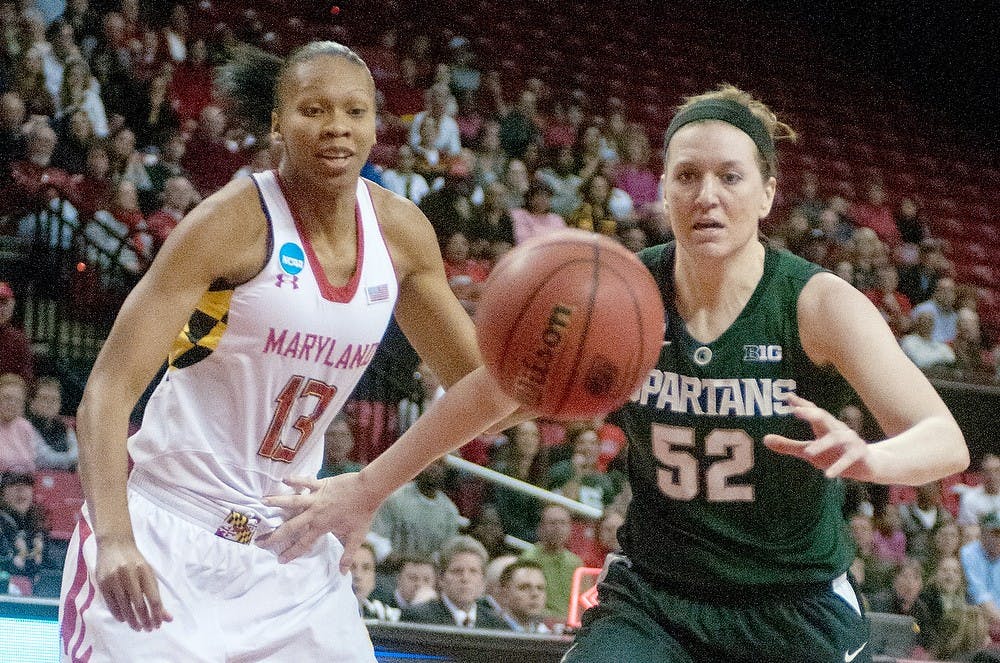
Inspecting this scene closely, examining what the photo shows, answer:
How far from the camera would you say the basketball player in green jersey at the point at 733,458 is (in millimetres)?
2438

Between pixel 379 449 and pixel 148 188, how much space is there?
2.13 meters

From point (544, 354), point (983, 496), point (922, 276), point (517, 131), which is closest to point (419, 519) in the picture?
point (544, 354)

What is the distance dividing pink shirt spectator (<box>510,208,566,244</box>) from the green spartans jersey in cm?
568

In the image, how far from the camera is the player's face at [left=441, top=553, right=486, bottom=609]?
17.7 ft

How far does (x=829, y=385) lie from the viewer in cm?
251

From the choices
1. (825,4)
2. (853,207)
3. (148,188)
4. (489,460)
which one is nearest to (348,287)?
(489,460)

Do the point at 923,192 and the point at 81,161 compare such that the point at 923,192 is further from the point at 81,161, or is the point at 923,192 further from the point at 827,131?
the point at 81,161

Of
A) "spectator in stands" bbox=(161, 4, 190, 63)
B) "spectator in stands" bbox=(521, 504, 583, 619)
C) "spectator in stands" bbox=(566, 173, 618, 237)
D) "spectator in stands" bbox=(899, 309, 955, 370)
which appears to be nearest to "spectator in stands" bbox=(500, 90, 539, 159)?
"spectator in stands" bbox=(566, 173, 618, 237)

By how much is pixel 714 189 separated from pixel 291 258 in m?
0.91

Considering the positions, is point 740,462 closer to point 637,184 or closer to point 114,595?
point 114,595

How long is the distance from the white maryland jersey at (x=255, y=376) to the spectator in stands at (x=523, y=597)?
A: 2944mm

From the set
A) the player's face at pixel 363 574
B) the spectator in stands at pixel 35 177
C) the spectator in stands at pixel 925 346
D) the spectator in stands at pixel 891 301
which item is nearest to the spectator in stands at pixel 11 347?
the spectator in stands at pixel 35 177

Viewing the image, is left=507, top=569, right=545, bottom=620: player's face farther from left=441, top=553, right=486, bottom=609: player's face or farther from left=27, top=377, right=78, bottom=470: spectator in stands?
left=27, top=377, right=78, bottom=470: spectator in stands

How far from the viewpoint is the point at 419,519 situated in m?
5.89
